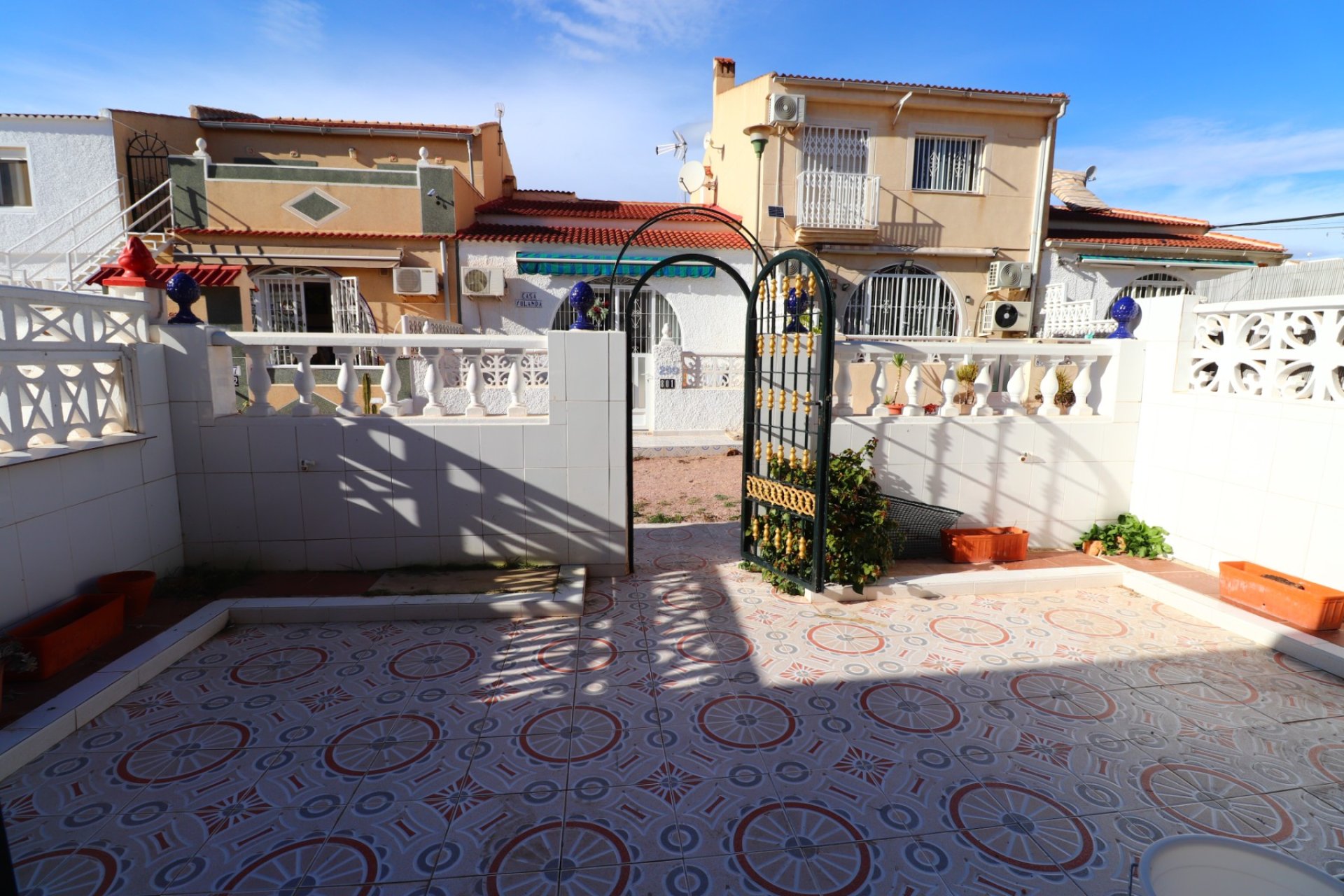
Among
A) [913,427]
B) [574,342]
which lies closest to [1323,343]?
[913,427]

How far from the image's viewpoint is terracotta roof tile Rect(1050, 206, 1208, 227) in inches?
589

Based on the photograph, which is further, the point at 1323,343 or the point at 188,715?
the point at 1323,343

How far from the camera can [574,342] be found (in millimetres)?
4617

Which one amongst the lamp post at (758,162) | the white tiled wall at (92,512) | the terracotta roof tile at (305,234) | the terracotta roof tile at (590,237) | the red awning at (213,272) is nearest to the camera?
the white tiled wall at (92,512)

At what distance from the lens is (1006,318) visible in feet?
43.8

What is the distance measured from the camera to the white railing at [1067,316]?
12.6 m

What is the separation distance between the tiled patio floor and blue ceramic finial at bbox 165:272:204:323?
231 cm

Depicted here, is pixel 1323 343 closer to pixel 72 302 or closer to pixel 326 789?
pixel 326 789

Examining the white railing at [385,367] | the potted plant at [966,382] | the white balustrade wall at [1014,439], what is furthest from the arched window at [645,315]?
the white railing at [385,367]

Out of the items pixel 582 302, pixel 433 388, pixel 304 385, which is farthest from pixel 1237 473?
pixel 304 385

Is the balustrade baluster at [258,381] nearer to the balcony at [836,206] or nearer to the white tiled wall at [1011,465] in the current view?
the white tiled wall at [1011,465]

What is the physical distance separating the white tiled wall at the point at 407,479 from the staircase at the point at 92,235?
30.1 feet

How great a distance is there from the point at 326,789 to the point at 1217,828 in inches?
135

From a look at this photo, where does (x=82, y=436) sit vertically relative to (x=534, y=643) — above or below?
above
